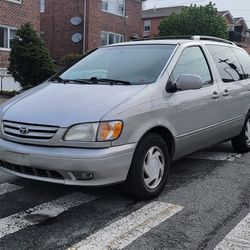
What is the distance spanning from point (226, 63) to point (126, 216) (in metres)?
3.24

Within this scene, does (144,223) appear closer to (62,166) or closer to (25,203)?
(62,166)

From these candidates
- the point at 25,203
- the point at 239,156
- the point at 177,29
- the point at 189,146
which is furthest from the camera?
the point at 177,29

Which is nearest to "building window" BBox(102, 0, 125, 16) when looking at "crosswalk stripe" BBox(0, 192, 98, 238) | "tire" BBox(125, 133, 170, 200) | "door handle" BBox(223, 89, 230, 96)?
"door handle" BBox(223, 89, 230, 96)

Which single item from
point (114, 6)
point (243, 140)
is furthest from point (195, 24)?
point (243, 140)

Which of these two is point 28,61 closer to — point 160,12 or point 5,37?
point 5,37

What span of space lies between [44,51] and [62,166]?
49.3 ft

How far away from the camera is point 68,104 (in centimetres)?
468

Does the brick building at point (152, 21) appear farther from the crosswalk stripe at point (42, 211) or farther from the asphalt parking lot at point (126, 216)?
the crosswalk stripe at point (42, 211)

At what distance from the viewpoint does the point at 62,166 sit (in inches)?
170

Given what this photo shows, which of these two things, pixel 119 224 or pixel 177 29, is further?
pixel 177 29

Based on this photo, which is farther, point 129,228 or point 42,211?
point 42,211

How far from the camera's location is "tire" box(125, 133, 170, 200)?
15.2ft

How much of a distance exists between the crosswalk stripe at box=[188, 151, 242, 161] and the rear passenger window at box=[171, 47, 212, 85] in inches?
56.2

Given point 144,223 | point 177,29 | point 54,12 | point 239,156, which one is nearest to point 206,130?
point 239,156
